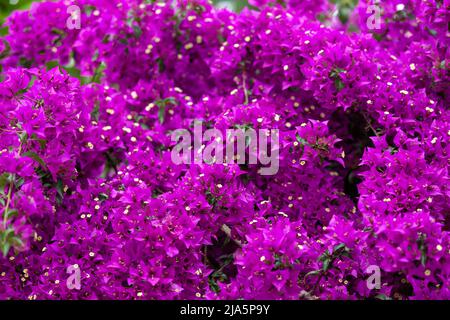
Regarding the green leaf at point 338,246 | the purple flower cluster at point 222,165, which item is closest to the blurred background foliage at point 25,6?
the purple flower cluster at point 222,165

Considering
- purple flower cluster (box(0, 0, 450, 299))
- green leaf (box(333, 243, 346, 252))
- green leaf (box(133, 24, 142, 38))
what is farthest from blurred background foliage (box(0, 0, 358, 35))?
green leaf (box(333, 243, 346, 252))

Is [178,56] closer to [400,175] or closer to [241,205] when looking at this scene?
[241,205]

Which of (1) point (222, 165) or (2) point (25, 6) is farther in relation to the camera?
(2) point (25, 6)

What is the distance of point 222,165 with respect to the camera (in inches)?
78.8

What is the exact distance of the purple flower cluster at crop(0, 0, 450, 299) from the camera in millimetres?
1821

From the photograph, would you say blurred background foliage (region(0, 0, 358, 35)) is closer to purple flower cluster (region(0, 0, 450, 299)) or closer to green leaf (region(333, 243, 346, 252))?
purple flower cluster (region(0, 0, 450, 299))

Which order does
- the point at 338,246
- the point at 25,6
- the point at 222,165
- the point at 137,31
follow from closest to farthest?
1. the point at 338,246
2. the point at 222,165
3. the point at 137,31
4. the point at 25,6

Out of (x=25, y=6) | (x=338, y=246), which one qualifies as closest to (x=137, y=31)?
(x=338, y=246)

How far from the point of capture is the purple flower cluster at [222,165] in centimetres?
182

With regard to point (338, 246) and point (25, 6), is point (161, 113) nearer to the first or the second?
point (338, 246)

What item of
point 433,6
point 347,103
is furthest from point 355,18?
point 347,103

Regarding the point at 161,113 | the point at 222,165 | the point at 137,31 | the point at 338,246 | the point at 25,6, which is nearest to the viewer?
the point at 338,246

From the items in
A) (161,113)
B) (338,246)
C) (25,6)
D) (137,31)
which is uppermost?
(25,6)

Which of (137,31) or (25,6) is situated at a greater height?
(25,6)
